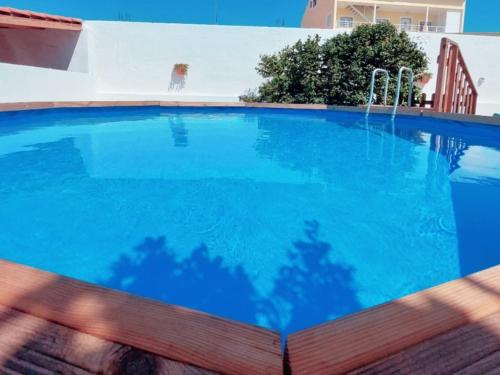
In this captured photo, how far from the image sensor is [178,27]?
438 inches

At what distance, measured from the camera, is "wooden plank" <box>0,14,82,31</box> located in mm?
8250

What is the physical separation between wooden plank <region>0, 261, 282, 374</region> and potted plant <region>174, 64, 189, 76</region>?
11.3 m

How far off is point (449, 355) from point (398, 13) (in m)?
25.5

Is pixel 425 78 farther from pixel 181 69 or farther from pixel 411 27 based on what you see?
pixel 411 27

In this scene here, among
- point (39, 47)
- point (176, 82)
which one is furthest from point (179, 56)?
point (39, 47)

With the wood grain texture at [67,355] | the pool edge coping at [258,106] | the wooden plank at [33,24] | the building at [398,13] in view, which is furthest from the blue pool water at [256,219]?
A: the building at [398,13]

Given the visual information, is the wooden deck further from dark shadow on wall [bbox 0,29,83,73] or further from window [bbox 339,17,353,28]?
window [bbox 339,17,353,28]

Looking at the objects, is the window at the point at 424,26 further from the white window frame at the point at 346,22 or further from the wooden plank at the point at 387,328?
the wooden plank at the point at 387,328

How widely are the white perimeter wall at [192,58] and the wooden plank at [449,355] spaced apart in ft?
37.4

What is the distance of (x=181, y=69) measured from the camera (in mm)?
11328

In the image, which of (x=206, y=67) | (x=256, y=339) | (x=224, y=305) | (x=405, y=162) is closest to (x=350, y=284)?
(x=224, y=305)

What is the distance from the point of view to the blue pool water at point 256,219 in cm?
194

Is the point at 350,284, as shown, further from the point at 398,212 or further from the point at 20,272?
the point at 20,272

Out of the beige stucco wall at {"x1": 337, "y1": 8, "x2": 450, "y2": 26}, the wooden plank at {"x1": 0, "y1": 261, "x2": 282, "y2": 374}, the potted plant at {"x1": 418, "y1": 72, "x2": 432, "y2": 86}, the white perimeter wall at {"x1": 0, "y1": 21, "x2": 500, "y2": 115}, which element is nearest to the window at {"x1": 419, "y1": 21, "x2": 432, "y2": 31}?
the beige stucco wall at {"x1": 337, "y1": 8, "x2": 450, "y2": 26}
